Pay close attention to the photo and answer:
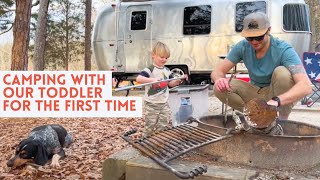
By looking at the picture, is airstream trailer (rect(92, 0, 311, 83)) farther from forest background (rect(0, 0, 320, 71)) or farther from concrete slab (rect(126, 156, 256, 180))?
concrete slab (rect(126, 156, 256, 180))

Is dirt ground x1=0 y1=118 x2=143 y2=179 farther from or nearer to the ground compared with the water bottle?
nearer to the ground

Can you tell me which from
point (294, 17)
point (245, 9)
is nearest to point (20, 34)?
point (245, 9)

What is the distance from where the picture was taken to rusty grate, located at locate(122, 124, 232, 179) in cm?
195

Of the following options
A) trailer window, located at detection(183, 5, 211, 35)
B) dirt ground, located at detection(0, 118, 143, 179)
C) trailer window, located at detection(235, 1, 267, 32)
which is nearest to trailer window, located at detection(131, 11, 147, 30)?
trailer window, located at detection(183, 5, 211, 35)

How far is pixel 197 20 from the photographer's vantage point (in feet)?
29.9

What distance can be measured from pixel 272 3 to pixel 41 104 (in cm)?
595

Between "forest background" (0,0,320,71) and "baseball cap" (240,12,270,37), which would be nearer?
"baseball cap" (240,12,270,37)

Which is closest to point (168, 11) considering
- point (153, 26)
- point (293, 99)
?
point (153, 26)

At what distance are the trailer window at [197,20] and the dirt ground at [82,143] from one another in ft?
9.66

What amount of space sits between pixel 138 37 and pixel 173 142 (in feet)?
25.1

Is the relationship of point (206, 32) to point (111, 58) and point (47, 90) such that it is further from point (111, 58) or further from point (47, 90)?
point (47, 90)

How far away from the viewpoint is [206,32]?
29.8 ft

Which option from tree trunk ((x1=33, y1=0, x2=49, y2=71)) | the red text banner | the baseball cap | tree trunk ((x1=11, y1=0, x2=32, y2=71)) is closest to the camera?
the baseball cap

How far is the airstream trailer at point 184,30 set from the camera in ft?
28.4
